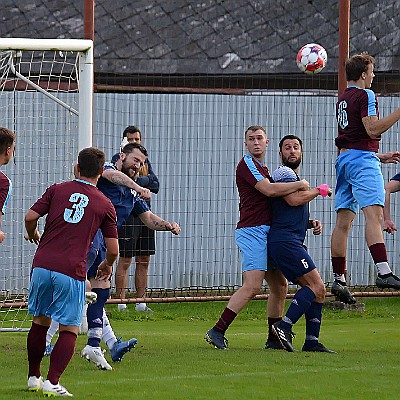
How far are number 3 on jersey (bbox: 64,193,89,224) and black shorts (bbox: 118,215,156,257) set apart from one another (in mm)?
5756

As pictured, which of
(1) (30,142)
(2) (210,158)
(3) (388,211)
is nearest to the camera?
(3) (388,211)

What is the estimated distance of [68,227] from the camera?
24.3 feet

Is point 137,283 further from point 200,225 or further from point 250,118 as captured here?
point 250,118

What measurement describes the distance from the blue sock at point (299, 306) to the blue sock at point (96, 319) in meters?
1.86

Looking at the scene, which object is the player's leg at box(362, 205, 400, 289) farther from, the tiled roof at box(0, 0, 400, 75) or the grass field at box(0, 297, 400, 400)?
the tiled roof at box(0, 0, 400, 75)

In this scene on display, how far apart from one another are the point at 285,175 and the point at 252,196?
0.42 m

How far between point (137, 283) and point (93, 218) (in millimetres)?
6251

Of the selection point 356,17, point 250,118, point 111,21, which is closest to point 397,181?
point 250,118

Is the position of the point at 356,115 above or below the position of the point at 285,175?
above

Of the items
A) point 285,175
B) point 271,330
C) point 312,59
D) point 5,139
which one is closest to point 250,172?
point 285,175

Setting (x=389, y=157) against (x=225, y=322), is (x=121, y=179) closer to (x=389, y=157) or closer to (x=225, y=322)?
(x=225, y=322)

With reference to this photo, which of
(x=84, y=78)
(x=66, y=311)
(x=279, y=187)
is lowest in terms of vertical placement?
(x=66, y=311)

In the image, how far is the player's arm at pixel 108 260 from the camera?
7668mm

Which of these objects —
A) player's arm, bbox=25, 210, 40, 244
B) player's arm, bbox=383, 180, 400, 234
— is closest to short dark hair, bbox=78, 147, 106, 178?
player's arm, bbox=25, 210, 40, 244
